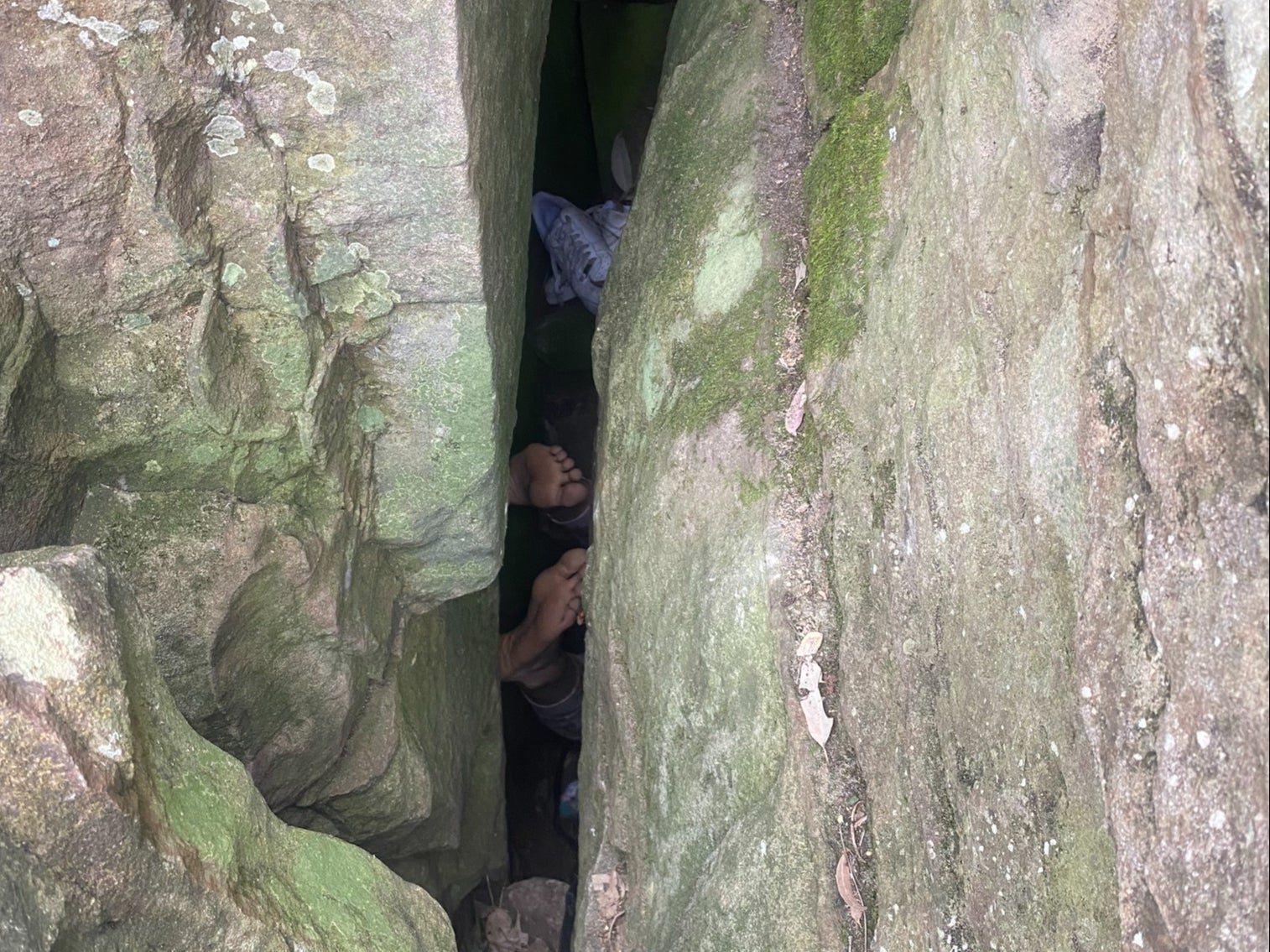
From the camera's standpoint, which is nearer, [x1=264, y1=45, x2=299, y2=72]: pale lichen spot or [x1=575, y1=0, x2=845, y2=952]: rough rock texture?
[x1=264, y1=45, x2=299, y2=72]: pale lichen spot

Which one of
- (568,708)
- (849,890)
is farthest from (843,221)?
(568,708)

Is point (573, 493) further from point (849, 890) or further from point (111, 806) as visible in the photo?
point (111, 806)

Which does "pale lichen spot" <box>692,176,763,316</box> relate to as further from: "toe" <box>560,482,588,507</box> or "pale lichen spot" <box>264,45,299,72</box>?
"toe" <box>560,482,588,507</box>

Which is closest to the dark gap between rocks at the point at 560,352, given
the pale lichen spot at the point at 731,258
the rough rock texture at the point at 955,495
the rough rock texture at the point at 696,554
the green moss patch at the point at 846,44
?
the rough rock texture at the point at 696,554

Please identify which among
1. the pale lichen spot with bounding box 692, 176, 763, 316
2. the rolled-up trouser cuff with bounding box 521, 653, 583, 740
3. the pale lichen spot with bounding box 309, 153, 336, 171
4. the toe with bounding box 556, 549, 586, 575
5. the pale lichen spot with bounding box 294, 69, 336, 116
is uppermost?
the pale lichen spot with bounding box 294, 69, 336, 116

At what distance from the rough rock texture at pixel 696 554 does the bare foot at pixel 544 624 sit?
2.82 ft

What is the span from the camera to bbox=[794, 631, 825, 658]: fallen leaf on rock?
1766mm

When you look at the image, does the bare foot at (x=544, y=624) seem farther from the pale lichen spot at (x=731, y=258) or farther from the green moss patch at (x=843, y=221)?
the green moss patch at (x=843, y=221)

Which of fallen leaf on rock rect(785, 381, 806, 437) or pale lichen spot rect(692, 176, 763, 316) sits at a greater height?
pale lichen spot rect(692, 176, 763, 316)

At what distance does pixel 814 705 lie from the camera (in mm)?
1748

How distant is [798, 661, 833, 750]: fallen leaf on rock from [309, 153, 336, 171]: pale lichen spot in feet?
3.59

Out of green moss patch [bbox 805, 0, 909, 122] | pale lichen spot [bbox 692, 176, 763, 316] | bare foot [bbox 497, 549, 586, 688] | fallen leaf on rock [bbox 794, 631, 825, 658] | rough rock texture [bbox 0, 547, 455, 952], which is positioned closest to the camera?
rough rock texture [bbox 0, 547, 455, 952]

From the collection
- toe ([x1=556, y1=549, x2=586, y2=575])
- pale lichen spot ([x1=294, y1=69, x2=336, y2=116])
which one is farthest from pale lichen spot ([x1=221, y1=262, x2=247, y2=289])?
toe ([x1=556, y1=549, x2=586, y2=575])

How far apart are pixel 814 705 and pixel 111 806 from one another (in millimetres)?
998
